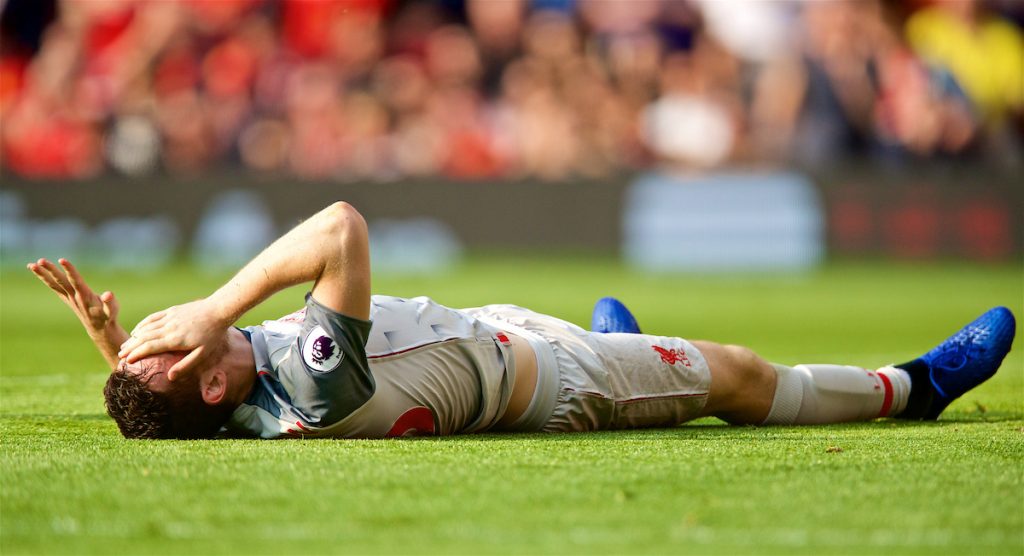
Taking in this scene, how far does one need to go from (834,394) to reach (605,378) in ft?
3.09

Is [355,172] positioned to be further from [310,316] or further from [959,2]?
[310,316]

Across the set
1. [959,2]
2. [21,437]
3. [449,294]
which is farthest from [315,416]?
[959,2]

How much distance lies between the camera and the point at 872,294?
13547mm

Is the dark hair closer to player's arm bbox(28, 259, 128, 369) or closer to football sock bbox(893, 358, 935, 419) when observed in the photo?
player's arm bbox(28, 259, 128, 369)

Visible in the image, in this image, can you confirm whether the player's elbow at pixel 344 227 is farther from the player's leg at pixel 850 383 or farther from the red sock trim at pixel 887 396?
the red sock trim at pixel 887 396

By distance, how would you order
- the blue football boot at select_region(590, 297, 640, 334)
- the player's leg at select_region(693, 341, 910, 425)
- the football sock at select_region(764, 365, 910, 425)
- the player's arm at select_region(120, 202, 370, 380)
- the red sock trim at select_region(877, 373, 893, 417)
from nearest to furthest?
the player's arm at select_region(120, 202, 370, 380) → the player's leg at select_region(693, 341, 910, 425) → the football sock at select_region(764, 365, 910, 425) → the red sock trim at select_region(877, 373, 893, 417) → the blue football boot at select_region(590, 297, 640, 334)

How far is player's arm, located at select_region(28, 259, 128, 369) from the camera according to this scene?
13.2 feet

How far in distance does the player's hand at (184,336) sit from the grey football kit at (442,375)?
26cm

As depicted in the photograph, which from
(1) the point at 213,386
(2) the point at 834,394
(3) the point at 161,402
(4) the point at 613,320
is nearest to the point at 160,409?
(3) the point at 161,402

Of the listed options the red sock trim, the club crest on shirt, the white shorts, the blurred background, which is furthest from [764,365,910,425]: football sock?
the blurred background

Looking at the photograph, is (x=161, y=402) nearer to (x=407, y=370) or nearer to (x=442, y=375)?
(x=407, y=370)

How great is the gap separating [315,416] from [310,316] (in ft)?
1.19

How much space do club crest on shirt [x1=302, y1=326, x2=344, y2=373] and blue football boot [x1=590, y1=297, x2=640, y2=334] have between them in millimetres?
1612

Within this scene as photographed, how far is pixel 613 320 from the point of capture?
5.36 metres
